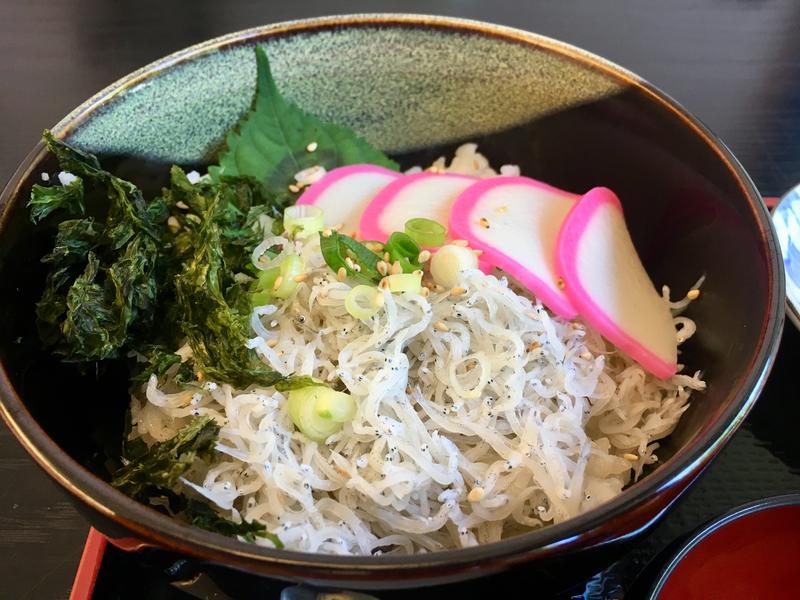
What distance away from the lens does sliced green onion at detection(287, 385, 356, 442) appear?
1.26m

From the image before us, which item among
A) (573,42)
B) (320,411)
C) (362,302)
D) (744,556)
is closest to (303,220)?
(362,302)

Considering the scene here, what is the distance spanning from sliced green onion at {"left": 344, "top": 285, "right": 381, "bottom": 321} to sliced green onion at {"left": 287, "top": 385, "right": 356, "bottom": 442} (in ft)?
0.55

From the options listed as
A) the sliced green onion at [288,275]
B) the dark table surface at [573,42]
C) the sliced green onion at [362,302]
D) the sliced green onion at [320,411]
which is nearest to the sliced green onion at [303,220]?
the sliced green onion at [288,275]

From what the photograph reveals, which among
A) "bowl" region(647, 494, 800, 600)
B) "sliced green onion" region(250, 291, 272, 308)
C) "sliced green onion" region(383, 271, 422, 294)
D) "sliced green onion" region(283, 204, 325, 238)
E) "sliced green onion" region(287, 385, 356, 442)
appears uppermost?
"sliced green onion" region(283, 204, 325, 238)

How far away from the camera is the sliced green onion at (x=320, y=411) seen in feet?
4.14

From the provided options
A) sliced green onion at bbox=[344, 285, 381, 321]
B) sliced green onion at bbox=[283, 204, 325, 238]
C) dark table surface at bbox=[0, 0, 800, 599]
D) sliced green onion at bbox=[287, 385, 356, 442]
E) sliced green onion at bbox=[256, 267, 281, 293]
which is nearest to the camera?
sliced green onion at bbox=[287, 385, 356, 442]

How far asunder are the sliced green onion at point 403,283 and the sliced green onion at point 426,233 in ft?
0.55

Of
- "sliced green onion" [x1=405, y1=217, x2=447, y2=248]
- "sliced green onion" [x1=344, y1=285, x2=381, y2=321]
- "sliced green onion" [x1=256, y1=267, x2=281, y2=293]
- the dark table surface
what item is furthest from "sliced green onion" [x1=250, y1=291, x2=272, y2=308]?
the dark table surface

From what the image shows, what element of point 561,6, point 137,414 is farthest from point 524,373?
point 561,6

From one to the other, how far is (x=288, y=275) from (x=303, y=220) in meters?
0.20

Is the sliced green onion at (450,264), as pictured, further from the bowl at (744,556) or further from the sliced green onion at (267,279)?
the bowl at (744,556)

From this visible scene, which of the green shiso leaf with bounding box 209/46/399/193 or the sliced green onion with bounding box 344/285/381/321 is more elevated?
the green shiso leaf with bounding box 209/46/399/193

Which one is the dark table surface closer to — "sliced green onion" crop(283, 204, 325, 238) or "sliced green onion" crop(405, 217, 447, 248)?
"sliced green onion" crop(283, 204, 325, 238)

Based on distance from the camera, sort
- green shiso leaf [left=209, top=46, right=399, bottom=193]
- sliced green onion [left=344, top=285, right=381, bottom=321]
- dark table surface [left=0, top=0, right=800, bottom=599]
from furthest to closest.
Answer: dark table surface [left=0, top=0, right=800, bottom=599], green shiso leaf [left=209, top=46, right=399, bottom=193], sliced green onion [left=344, top=285, right=381, bottom=321]
